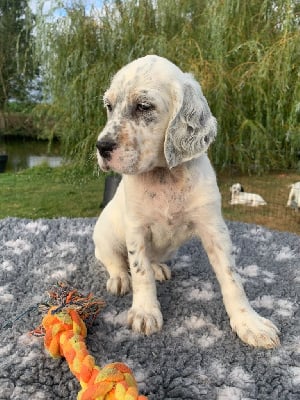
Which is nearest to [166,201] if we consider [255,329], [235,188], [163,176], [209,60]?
[163,176]

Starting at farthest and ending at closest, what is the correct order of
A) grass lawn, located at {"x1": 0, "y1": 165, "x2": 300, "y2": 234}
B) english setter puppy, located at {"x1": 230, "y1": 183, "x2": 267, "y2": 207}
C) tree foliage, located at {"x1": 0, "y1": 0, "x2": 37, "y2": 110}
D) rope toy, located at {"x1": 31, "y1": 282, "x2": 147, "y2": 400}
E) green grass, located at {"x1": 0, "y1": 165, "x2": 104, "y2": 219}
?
1. tree foliage, located at {"x1": 0, "y1": 0, "x2": 37, "y2": 110}
2. green grass, located at {"x1": 0, "y1": 165, "x2": 104, "y2": 219}
3. english setter puppy, located at {"x1": 230, "y1": 183, "x2": 267, "y2": 207}
4. grass lawn, located at {"x1": 0, "y1": 165, "x2": 300, "y2": 234}
5. rope toy, located at {"x1": 31, "y1": 282, "x2": 147, "y2": 400}

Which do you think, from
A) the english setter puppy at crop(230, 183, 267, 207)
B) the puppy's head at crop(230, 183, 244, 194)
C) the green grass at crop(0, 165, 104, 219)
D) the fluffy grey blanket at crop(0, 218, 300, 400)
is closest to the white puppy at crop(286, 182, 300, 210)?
the english setter puppy at crop(230, 183, 267, 207)

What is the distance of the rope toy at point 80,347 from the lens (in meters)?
1.41

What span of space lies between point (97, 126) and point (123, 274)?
3460mm

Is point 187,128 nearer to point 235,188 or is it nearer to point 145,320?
point 145,320

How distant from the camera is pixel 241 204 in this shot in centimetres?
538

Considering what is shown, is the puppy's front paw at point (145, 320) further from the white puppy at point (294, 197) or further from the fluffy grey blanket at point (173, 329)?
the white puppy at point (294, 197)

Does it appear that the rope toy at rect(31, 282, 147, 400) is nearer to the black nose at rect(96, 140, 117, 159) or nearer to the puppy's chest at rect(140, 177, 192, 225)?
the puppy's chest at rect(140, 177, 192, 225)

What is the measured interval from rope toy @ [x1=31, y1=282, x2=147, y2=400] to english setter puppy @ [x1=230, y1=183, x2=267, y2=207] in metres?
3.21

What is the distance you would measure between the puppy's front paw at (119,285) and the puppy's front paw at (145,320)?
348 mm

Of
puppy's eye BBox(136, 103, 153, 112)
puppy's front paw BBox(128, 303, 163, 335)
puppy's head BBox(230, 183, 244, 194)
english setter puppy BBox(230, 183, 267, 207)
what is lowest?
english setter puppy BBox(230, 183, 267, 207)

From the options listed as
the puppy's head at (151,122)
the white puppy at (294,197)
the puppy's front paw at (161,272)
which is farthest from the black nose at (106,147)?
the white puppy at (294,197)

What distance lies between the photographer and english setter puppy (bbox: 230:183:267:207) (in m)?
5.32

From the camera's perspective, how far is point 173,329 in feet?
7.07
